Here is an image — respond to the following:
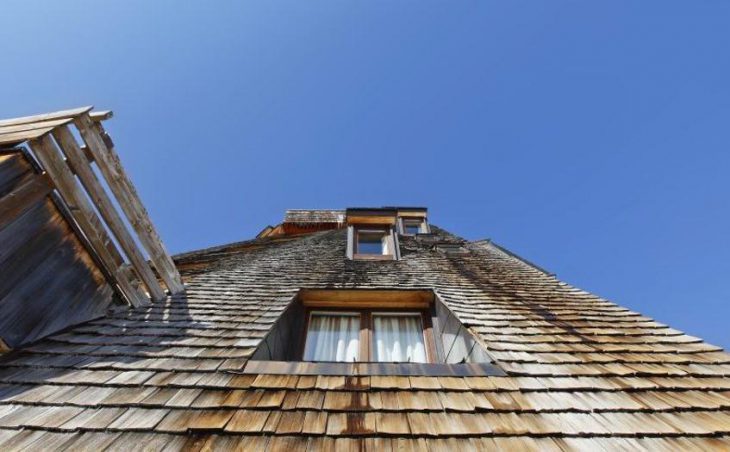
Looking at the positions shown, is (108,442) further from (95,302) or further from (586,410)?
(586,410)

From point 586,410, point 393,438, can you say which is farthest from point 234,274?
point 586,410

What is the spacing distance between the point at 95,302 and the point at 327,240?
489cm

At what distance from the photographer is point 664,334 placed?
3271 mm

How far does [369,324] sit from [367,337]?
24 centimetres

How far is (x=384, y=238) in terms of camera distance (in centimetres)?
703

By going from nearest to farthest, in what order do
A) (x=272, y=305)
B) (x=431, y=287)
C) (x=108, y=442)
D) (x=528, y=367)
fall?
(x=108, y=442)
(x=528, y=367)
(x=272, y=305)
(x=431, y=287)

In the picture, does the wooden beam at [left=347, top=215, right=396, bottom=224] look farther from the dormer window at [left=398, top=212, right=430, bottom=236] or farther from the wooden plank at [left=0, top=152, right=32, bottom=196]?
the wooden plank at [left=0, top=152, right=32, bottom=196]

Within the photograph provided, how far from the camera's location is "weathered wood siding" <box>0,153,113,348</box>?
8.84 feet

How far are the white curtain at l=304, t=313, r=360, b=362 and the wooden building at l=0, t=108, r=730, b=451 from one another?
2 cm

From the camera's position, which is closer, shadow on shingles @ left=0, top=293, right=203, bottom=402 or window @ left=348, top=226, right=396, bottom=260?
shadow on shingles @ left=0, top=293, right=203, bottom=402

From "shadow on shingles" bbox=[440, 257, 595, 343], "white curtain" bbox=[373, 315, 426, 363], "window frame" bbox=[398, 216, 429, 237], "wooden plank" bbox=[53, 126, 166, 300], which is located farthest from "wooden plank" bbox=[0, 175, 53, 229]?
"window frame" bbox=[398, 216, 429, 237]

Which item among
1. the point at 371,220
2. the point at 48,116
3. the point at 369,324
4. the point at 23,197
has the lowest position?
the point at 369,324

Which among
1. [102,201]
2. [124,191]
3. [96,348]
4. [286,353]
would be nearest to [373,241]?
[286,353]

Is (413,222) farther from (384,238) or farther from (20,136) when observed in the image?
(20,136)
